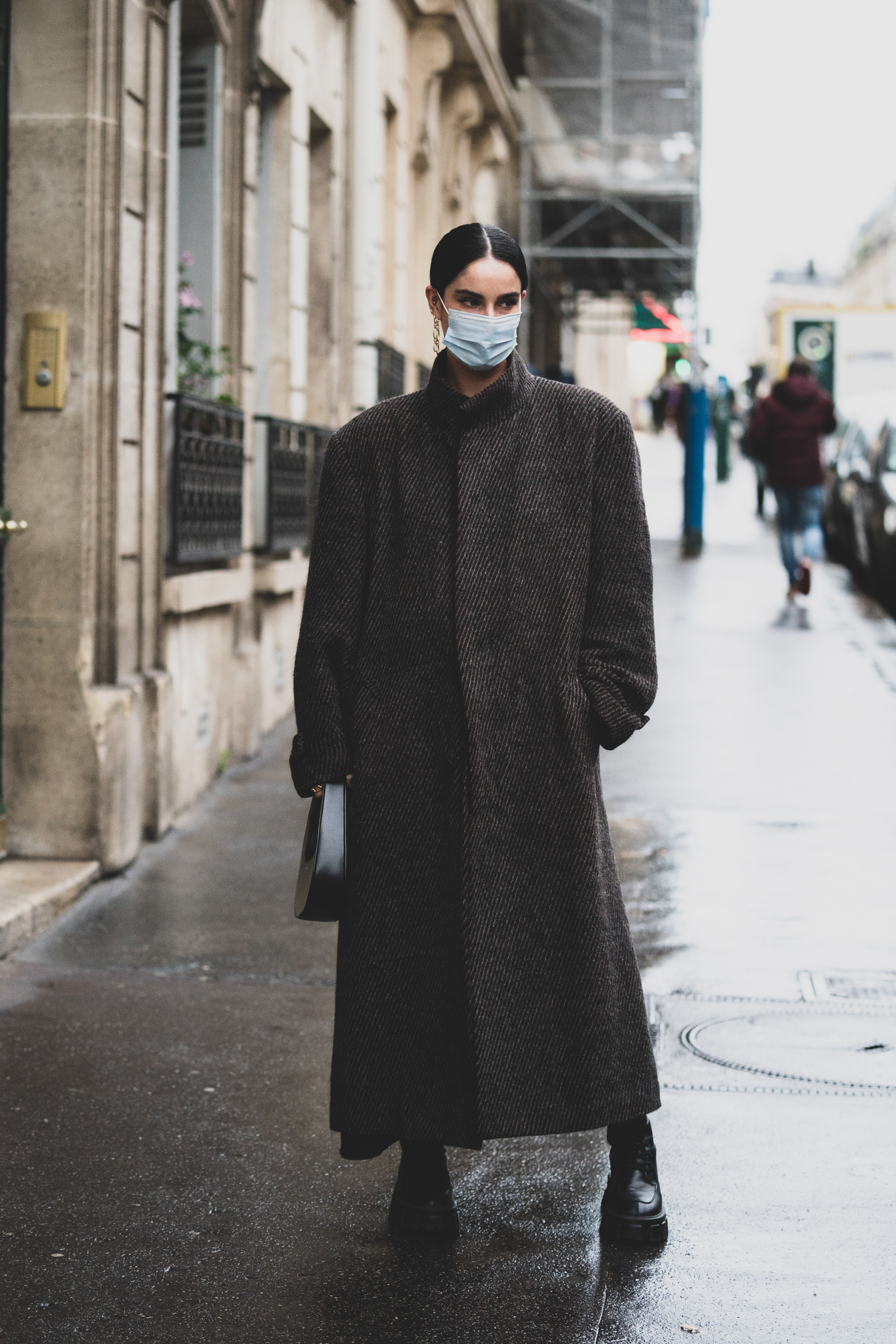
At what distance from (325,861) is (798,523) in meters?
12.9

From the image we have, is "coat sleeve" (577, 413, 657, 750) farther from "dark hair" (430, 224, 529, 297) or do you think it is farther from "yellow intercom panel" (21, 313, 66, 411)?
"yellow intercom panel" (21, 313, 66, 411)

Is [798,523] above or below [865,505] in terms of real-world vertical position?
below

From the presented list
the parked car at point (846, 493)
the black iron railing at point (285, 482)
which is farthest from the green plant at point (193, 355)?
the parked car at point (846, 493)

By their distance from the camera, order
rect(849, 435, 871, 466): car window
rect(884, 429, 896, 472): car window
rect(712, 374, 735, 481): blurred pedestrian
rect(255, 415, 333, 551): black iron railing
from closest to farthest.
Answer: rect(255, 415, 333, 551): black iron railing → rect(884, 429, 896, 472): car window → rect(849, 435, 871, 466): car window → rect(712, 374, 735, 481): blurred pedestrian

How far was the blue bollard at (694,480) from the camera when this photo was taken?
20.9 metres

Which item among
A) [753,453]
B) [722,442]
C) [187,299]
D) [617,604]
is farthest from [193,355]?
[722,442]

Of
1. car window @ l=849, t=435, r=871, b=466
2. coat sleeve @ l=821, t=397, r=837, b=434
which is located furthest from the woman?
car window @ l=849, t=435, r=871, b=466

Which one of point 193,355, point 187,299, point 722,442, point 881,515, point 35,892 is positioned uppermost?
point 722,442

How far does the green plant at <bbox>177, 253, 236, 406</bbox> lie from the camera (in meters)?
8.42

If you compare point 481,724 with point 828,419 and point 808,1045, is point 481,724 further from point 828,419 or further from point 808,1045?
point 828,419

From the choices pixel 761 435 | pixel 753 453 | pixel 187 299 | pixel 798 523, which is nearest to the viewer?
pixel 187 299

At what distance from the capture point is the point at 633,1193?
3.74 meters

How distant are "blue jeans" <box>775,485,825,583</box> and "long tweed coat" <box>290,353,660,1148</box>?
495 inches

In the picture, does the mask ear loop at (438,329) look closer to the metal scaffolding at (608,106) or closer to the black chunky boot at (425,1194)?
the black chunky boot at (425,1194)
